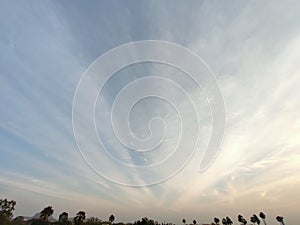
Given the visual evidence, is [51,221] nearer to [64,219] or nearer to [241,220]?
[64,219]

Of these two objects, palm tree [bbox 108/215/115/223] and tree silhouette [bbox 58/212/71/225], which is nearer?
tree silhouette [bbox 58/212/71/225]

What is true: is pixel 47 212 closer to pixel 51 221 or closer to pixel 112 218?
pixel 51 221

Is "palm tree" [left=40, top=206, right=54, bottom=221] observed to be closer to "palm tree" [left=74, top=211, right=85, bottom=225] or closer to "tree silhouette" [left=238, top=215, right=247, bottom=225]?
"palm tree" [left=74, top=211, right=85, bottom=225]


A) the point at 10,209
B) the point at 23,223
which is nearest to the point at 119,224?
the point at 23,223

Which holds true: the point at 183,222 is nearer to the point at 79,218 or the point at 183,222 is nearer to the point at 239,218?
the point at 239,218

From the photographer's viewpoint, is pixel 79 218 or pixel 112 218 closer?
pixel 79 218

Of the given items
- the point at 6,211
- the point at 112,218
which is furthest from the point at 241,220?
the point at 6,211

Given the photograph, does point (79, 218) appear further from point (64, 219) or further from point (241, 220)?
point (241, 220)

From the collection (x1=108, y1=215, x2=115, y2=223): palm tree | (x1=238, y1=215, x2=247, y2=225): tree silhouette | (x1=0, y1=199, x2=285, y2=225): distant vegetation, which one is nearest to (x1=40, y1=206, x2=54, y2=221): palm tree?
(x1=0, y1=199, x2=285, y2=225): distant vegetation

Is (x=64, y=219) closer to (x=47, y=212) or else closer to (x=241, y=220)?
(x=47, y=212)

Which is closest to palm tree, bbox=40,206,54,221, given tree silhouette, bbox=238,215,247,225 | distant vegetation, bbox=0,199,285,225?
distant vegetation, bbox=0,199,285,225

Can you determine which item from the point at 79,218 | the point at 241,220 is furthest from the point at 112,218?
the point at 241,220

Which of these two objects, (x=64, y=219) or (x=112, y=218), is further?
(x=112, y=218)

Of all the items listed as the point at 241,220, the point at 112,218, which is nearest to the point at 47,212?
the point at 112,218
